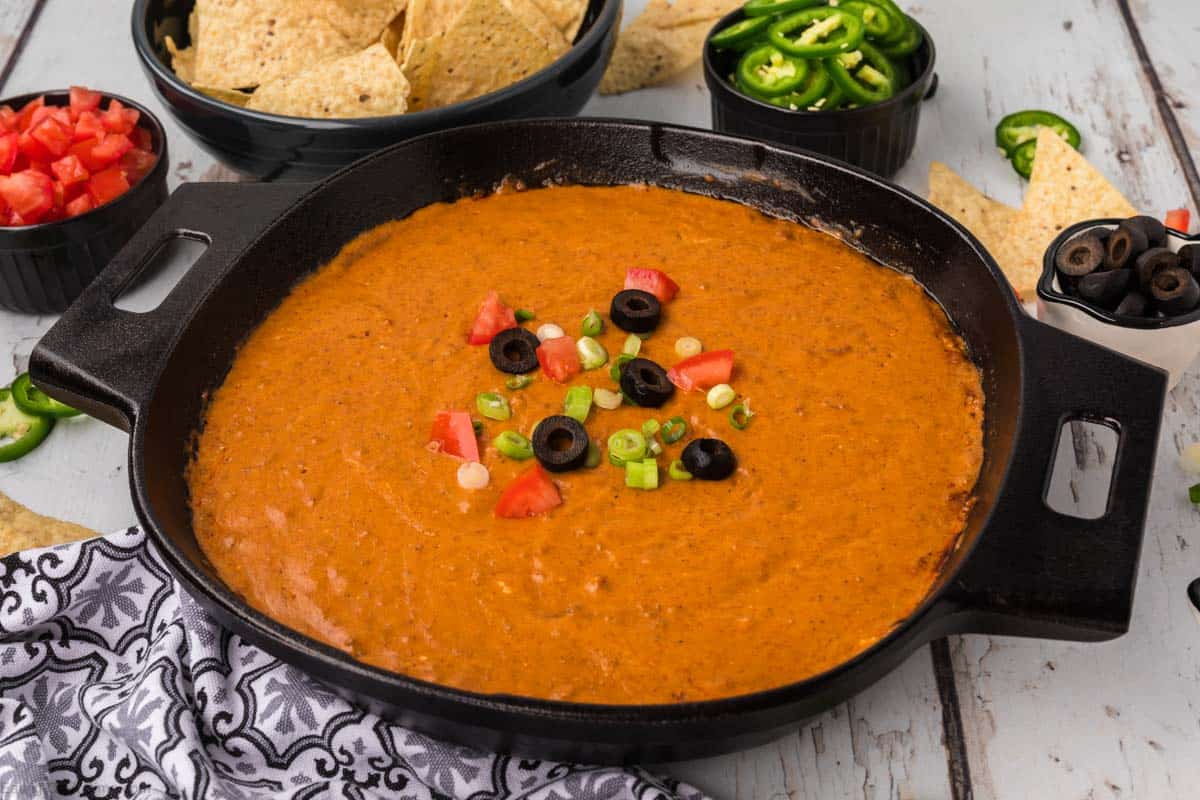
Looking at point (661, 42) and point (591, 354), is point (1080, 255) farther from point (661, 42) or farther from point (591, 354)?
point (661, 42)

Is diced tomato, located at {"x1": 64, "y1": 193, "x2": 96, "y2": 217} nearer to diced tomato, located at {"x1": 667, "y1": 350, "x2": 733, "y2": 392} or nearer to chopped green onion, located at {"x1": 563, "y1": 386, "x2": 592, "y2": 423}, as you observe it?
chopped green onion, located at {"x1": 563, "y1": 386, "x2": 592, "y2": 423}

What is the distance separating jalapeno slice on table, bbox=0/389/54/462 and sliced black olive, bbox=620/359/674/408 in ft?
5.81

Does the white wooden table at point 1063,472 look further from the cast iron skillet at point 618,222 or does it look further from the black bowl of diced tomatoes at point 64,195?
the cast iron skillet at point 618,222

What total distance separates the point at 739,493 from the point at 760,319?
2.22ft

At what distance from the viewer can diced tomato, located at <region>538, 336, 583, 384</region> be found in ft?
11.2

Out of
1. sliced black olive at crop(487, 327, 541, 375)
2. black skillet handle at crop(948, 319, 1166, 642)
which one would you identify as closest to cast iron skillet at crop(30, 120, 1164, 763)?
black skillet handle at crop(948, 319, 1166, 642)

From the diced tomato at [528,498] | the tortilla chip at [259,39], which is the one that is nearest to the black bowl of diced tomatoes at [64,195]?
the tortilla chip at [259,39]

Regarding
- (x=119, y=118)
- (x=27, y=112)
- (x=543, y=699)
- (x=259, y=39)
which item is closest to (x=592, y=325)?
(x=543, y=699)

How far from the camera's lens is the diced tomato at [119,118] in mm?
4191

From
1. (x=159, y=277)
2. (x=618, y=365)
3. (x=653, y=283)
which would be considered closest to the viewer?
(x=618, y=365)

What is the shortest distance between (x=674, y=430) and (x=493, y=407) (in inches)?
18.4

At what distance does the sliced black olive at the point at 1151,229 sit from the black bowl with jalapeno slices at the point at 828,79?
41.0 inches

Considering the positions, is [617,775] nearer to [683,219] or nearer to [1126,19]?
[683,219]

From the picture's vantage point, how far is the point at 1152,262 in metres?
3.40
